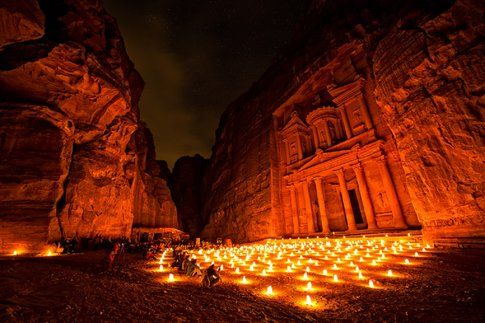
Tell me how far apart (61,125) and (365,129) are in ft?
71.8

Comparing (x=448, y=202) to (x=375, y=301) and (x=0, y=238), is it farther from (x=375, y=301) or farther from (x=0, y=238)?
(x=0, y=238)

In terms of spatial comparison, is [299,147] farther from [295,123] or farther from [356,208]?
[356,208]

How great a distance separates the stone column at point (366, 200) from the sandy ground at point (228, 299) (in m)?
10.2

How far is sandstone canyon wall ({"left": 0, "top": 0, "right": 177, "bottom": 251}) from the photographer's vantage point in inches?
398

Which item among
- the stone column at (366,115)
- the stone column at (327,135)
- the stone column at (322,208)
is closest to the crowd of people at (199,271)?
the stone column at (322,208)

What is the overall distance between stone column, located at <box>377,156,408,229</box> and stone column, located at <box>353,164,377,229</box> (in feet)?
4.66

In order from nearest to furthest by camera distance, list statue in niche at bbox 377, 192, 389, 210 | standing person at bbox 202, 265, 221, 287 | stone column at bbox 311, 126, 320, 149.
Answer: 1. standing person at bbox 202, 265, 221, 287
2. statue in niche at bbox 377, 192, 389, 210
3. stone column at bbox 311, 126, 320, 149

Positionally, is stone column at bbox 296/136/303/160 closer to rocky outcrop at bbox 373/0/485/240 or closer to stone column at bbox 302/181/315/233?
stone column at bbox 302/181/315/233

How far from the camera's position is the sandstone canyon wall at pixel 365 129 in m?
7.71

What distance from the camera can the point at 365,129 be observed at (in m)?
17.5

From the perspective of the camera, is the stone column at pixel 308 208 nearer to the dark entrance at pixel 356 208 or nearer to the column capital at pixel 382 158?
the dark entrance at pixel 356 208

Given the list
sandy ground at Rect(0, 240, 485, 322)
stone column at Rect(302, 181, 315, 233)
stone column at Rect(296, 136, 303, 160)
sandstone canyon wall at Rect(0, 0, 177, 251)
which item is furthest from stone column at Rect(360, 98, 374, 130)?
sandstone canyon wall at Rect(0, 0, 177, 251)

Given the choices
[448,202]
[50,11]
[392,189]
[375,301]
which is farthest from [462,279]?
[50,11]

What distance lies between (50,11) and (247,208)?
838 inches
